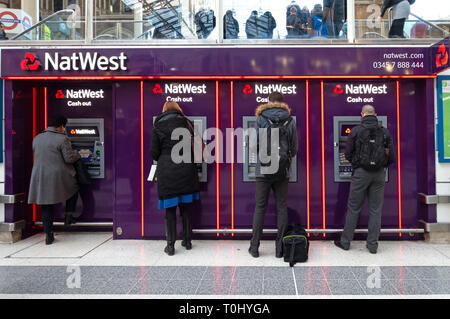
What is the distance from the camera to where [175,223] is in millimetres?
4777

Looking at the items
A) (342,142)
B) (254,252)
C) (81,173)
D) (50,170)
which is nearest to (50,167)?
(50,170)

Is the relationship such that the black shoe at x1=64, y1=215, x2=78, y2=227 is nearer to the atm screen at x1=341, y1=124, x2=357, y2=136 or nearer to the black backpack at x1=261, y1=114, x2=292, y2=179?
the black backpack at x1=261, y1=114, x2=292, y2=179

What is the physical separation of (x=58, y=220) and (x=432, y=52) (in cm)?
610

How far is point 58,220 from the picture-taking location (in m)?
5.95

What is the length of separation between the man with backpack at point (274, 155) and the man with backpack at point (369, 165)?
0.89 m

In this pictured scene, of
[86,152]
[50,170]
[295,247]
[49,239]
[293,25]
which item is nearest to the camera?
[295,247]

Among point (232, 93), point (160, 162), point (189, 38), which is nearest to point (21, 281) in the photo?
point (160, 162)

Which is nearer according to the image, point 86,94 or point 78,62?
point 78,62

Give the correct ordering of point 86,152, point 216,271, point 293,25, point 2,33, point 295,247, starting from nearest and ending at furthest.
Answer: point 216,271 → point 295,247 → point 293,25 → point 2,33 → point 86,152

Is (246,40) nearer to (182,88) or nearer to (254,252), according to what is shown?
(182,88)

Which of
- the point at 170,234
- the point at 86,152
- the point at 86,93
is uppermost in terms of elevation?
the point at 86,93

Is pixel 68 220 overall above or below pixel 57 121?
below

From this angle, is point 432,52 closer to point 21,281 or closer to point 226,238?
point 226,238

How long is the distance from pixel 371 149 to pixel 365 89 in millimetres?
1143
